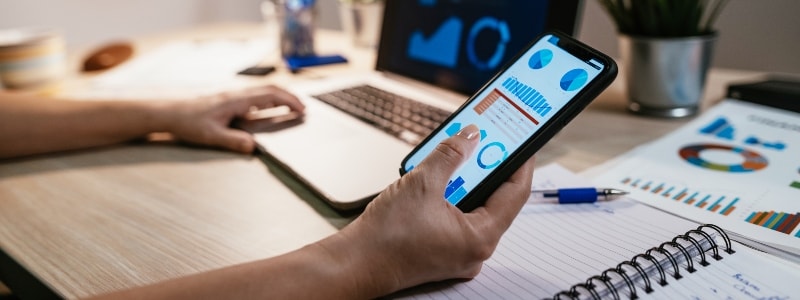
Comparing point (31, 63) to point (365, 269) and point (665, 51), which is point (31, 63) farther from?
point (665, 51)

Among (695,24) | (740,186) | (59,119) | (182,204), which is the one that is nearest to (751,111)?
(695,24)

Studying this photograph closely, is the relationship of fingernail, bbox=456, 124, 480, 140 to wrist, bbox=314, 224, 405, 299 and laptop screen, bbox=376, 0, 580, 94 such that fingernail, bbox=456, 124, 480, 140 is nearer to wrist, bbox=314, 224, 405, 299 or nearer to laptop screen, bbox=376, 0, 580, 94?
→ wrist, bbox=314, 224, 405, 299

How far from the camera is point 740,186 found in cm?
56

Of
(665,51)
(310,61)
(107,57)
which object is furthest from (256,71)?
(665,51)

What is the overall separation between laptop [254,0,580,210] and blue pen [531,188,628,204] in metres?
0.16

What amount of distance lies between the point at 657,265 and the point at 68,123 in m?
0.70

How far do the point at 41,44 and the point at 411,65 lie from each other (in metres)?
0.63

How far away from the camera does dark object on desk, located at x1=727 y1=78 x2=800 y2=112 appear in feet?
2.52

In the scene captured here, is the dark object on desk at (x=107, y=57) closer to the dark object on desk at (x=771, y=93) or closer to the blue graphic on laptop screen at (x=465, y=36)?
the blue graphic on laptop screen at (x=465, y=36)

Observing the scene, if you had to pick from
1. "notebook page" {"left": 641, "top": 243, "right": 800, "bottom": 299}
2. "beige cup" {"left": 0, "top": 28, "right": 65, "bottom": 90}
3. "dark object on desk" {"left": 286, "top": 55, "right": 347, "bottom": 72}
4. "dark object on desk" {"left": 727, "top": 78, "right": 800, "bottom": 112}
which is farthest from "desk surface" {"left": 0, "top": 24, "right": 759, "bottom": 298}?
"dark object on desk" {"left": 286, "top": 55, "right": 347, "bottom": 72}

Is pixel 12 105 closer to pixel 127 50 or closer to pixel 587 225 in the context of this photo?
pixel 127 50

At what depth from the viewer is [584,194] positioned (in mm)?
540

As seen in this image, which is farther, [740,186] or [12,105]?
[12,105]

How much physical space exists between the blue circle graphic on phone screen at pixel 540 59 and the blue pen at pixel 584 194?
12 cm
